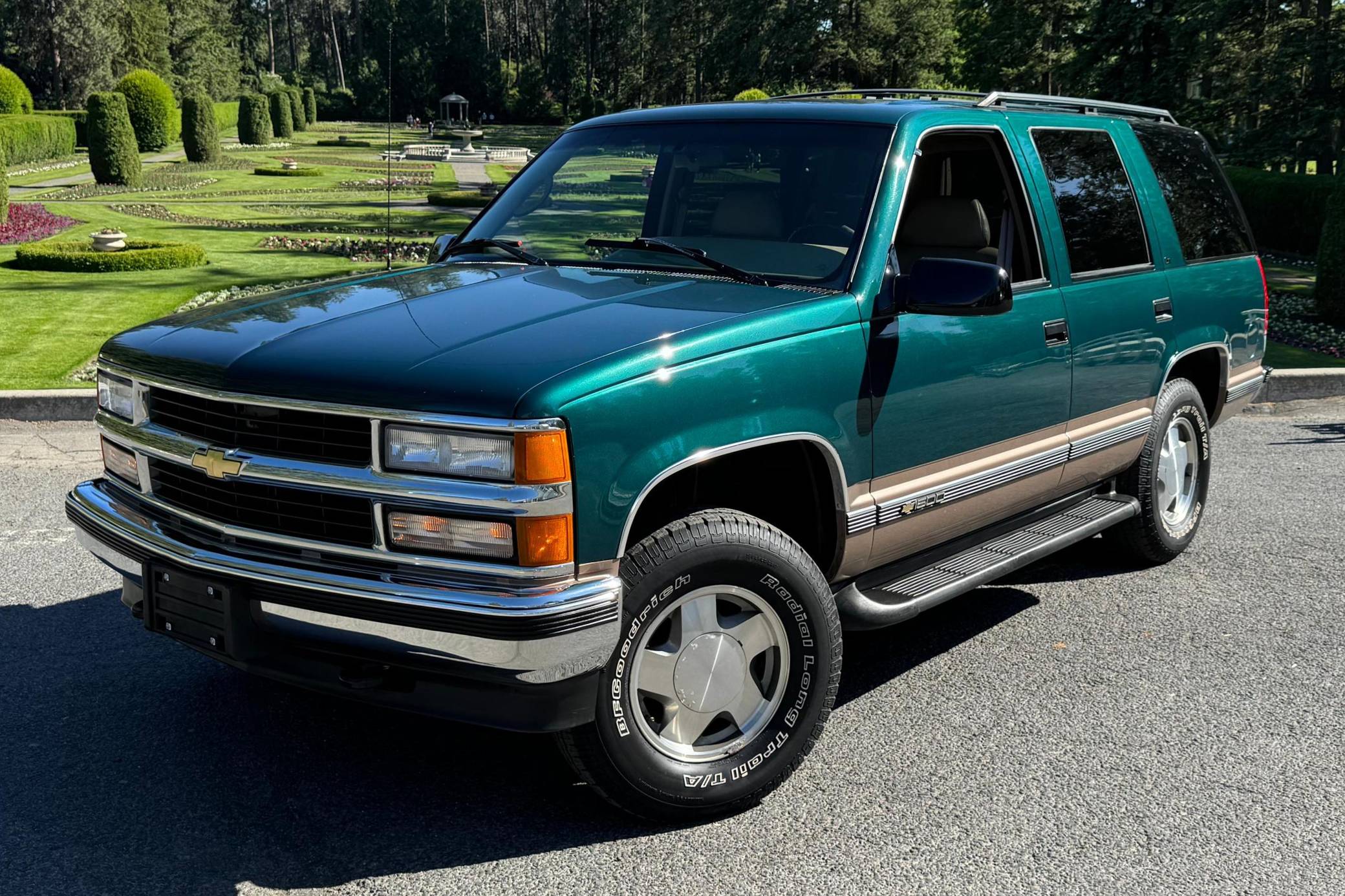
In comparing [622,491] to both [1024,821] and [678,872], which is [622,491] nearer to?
[678,872]

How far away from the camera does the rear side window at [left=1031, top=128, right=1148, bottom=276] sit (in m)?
5.13

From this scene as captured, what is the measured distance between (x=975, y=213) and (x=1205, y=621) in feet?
6.66

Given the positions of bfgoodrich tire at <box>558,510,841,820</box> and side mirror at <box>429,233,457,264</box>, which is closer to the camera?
bfgoodrich tire at <box>558,510,841,820</box>

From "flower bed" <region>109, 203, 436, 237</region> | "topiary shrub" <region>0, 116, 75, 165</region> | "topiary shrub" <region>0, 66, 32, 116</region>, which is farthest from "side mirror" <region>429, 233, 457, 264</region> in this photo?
"topiary shrub" <region>0, 66, 32, 116</region>

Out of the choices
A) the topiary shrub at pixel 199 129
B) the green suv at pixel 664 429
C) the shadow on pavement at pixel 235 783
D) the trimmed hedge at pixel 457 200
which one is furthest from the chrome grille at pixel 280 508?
the topiary shrub at pixel 199 129

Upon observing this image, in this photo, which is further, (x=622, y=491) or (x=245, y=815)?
(x=245, y=815)

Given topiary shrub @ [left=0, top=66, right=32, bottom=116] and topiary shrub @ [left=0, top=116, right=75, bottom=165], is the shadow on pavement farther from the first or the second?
topiary shrub @ [left=0, top=66, right=32, bottom=116]

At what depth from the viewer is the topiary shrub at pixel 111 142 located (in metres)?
32.1

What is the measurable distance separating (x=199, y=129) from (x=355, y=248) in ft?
89.5

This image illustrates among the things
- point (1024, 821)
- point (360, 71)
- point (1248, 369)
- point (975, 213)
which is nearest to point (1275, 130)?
point (1248, 369)

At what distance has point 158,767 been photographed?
13.1 ft

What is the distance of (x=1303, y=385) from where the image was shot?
10.6m

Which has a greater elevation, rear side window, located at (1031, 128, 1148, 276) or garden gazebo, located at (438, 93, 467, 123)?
garden gazebo, located at (438, 93, 467, 123)

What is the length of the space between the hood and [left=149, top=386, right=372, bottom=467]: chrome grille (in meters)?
0.06
